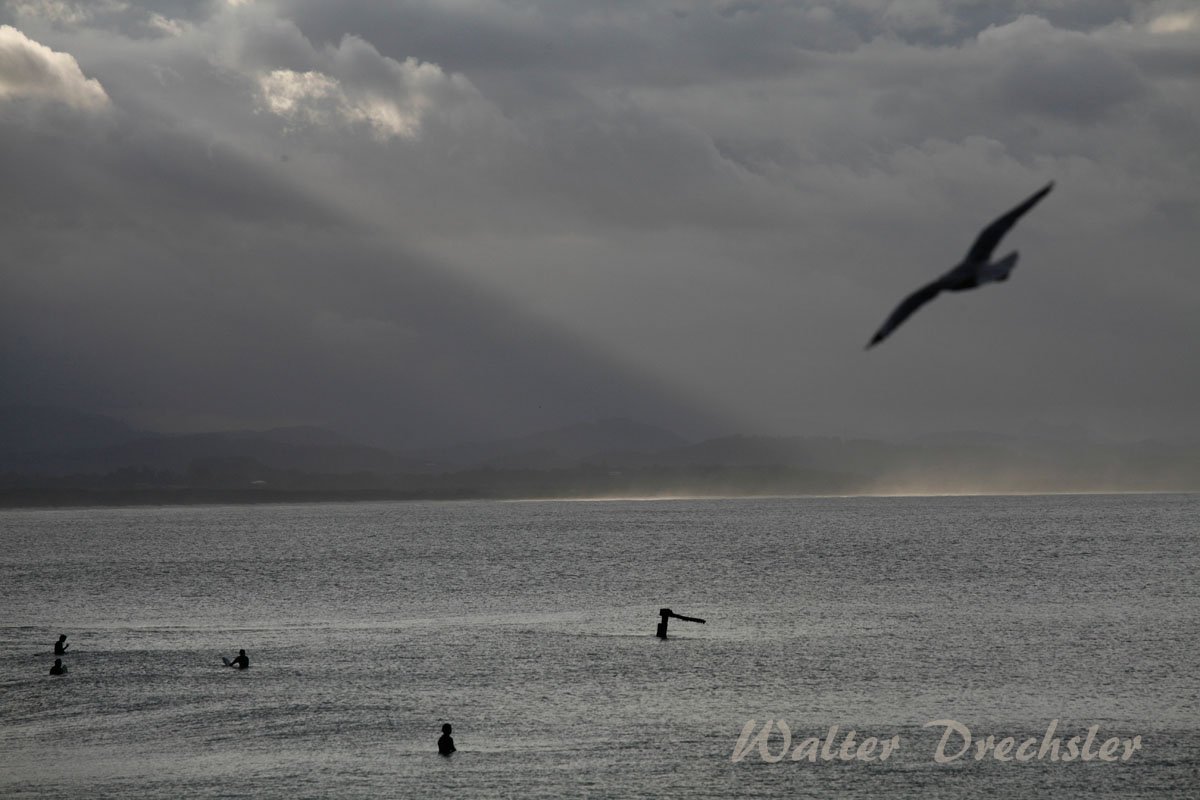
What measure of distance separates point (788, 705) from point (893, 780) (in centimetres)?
1127

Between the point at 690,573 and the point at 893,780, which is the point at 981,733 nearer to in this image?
the point at 893,780

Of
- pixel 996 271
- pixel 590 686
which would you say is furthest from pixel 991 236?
pixel 590 686

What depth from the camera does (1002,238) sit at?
1155 cm

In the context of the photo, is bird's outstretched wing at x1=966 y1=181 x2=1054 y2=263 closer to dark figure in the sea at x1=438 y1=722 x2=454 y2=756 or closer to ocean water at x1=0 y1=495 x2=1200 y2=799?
ocean water at x1=0 y1=495 x2=1200 y2=799

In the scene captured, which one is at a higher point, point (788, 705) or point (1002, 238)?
point (1002, 238)

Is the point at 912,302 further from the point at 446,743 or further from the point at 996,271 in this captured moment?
the point at 446,743

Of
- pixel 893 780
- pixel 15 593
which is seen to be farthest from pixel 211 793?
pixel 15 593

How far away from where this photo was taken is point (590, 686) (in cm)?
5394

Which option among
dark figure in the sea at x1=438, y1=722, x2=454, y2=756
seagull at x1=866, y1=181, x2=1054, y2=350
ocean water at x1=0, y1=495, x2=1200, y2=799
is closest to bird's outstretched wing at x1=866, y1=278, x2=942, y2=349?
seagull at x1=866, y1=181, x2=1054, y2=350

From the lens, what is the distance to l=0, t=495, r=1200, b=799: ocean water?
129 ft

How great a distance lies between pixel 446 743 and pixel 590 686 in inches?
492

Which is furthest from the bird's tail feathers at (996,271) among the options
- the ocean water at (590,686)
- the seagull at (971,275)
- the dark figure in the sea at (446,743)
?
the dark figure in the sea at (446,743)

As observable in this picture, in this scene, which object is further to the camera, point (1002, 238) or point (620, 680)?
point (620, 680)

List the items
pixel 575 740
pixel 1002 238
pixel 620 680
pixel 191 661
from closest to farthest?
1. pixel 1002 238
2. pixel 575 740
3. pixel 620 680
4. pixel 191 661
